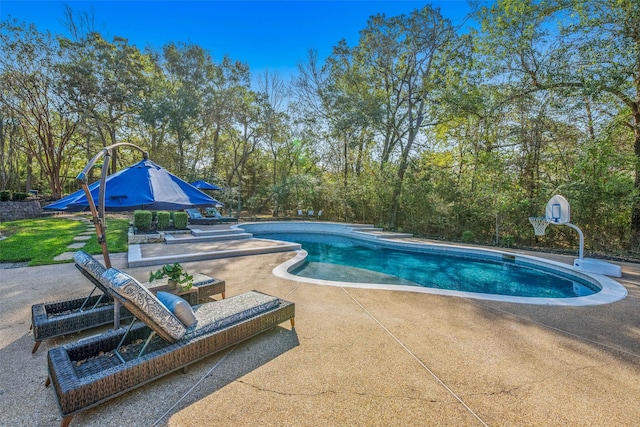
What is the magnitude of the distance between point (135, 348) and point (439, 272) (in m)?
6.69

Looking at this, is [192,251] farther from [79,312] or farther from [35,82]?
[35,82]

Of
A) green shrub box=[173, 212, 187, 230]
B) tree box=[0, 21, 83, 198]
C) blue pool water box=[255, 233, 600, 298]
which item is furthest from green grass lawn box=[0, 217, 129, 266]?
tree box=[0, 21, 83, 198]

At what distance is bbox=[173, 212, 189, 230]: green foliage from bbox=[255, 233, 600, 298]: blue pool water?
4832mm

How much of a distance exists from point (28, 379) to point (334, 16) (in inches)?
496

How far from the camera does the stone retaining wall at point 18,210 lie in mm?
12609

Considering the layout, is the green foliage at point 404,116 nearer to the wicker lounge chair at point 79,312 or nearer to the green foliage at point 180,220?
the green foliage at point 180,220

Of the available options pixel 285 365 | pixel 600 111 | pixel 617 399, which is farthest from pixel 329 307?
pixel 600 111

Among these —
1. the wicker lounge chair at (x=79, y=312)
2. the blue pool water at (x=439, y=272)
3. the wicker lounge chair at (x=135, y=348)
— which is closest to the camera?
the wicker lounge chair at (x=135, y=348)

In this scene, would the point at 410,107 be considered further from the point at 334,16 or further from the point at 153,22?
the point at 153,22

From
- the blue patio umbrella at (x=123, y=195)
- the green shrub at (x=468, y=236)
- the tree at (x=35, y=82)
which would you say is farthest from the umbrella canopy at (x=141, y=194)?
the tree at (x=35, y=82)

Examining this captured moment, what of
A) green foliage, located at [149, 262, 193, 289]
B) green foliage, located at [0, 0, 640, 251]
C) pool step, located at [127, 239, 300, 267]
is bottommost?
pool step, located at [127, 239, 300, 267]

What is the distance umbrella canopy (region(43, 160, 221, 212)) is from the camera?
9.59 feet

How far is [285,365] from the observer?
2508 millimetres

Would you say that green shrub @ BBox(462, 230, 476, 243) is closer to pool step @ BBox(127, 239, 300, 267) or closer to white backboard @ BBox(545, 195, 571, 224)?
white backboard @ BBox(545, 195, 571, 224)
